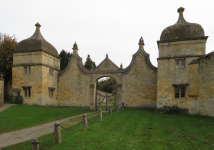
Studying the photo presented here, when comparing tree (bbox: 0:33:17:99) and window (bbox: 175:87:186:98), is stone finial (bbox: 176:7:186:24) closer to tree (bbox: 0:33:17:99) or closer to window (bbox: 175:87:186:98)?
window (bbox: 175:87:186:98)

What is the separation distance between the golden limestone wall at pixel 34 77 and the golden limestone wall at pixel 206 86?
59.7 feet

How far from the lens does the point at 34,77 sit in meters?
22.1

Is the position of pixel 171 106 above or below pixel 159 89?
below

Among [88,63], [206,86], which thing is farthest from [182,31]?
[88,63]

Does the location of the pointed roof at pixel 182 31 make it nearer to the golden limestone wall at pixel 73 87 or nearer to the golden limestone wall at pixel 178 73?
the golden limestone wall at pixel 178 73

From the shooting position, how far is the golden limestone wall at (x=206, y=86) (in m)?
14.1

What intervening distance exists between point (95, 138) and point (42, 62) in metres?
16.6

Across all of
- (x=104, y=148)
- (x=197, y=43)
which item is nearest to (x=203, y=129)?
(x=104, y=148)

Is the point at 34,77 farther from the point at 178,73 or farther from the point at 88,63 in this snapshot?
the point at 88,63

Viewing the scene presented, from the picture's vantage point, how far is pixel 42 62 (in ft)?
72.9

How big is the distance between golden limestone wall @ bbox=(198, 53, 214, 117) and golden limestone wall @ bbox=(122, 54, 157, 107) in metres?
5.97

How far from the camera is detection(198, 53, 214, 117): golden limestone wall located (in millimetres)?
14116

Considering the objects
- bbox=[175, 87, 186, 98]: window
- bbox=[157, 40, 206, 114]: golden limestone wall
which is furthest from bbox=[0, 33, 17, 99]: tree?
bbox=[175, 87, 186, 98]: window

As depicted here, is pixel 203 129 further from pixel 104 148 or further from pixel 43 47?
pixel 43 47
